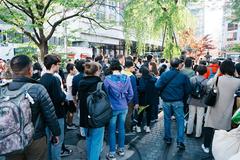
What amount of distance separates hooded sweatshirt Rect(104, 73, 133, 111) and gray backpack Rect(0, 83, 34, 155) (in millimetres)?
2151

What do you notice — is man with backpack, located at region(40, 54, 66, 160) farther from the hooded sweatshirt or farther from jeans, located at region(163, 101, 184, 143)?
jeans, located at region(163, 101, 184, 143)

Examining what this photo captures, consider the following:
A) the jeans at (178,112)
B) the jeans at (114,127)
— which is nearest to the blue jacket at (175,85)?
the jeans at (178,112)

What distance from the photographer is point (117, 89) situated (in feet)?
15.5

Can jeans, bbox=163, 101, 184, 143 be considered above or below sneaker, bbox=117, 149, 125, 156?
above

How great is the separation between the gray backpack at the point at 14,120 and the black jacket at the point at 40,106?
8 centimetres

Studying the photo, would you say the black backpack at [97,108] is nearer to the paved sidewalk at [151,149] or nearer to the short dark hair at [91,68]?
the short dark hair at [91,68]

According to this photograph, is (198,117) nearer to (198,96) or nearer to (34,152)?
(198,96)

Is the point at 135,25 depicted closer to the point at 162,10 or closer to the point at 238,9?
the point at 162,10

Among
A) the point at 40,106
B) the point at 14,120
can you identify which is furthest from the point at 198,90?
the point at 14,120

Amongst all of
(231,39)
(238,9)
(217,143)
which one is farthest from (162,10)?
(231,39)

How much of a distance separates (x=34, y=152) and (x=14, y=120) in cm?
51

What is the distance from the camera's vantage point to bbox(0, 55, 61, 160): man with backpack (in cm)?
259

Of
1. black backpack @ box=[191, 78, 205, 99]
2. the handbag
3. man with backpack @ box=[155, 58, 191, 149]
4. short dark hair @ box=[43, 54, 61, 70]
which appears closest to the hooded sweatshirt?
man with backpack @ box=[155, 58, 191, 149]

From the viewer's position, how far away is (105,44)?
24.0m
